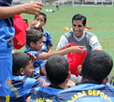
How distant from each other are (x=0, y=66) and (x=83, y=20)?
2.49m

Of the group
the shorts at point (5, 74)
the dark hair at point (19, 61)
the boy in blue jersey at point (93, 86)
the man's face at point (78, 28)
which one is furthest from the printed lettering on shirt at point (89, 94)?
the man's face at point (78, 28)

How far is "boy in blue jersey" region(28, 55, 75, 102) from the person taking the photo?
178 centimetres

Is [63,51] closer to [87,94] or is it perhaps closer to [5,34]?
[5,34]

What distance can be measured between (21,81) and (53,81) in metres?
0.62

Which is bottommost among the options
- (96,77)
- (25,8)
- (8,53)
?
(96,77)

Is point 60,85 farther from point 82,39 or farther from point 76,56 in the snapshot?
point 82,39

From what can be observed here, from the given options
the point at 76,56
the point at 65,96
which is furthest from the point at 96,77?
the point at 76,56

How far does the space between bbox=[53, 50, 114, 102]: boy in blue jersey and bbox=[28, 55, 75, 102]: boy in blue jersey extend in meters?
0.11

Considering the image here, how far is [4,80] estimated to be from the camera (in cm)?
200

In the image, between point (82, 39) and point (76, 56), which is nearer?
point (76, 56)

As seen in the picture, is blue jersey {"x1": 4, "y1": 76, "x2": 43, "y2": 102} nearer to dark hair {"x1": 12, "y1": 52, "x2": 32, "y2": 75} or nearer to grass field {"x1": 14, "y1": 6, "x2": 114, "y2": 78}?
dark hair {"x1": 12, "y1": 52, "x2": 32, "y2": 75}

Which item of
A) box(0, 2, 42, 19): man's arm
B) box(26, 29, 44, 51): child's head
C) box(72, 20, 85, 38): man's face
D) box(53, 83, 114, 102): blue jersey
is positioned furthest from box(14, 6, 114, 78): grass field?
box(0, 2, 42, 19): man's arm

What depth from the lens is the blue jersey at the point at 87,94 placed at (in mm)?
1627

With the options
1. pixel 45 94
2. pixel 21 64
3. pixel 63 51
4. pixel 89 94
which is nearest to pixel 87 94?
pixel 89 94
